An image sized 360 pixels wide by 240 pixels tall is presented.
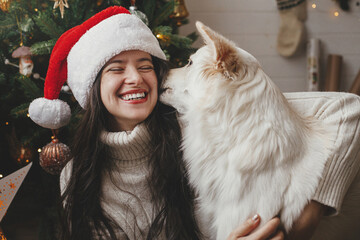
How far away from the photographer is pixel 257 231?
3.02ft

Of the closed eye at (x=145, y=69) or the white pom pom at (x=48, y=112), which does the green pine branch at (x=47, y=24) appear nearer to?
the white pom pom at (x=48, y=112)

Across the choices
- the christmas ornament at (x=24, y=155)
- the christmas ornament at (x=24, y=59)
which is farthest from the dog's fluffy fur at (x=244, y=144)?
the christmas ornament at (x=24, y=155)

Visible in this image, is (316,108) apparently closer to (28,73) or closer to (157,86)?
(157,86)

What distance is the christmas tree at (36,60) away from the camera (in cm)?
147

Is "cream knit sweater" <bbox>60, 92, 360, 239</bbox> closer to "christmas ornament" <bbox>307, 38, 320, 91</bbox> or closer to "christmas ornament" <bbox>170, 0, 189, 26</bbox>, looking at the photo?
"christmas ornament" <bbox>170, 0, 189, 26</bbox>

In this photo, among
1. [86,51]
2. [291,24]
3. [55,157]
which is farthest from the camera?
[291,24]

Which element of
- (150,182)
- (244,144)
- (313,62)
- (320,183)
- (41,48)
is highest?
(41,48)

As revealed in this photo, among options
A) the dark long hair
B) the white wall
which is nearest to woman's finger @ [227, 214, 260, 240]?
the dark long hair

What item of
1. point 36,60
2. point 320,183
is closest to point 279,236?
point 320,183

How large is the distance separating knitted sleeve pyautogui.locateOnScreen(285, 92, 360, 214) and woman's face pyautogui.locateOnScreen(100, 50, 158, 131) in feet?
1.71

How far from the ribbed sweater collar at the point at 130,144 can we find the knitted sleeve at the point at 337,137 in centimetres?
55

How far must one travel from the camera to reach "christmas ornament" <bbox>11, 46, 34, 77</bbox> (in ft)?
4.76

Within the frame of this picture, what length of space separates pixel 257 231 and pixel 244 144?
248 millimetres

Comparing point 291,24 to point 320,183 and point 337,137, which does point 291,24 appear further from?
point 320,183
